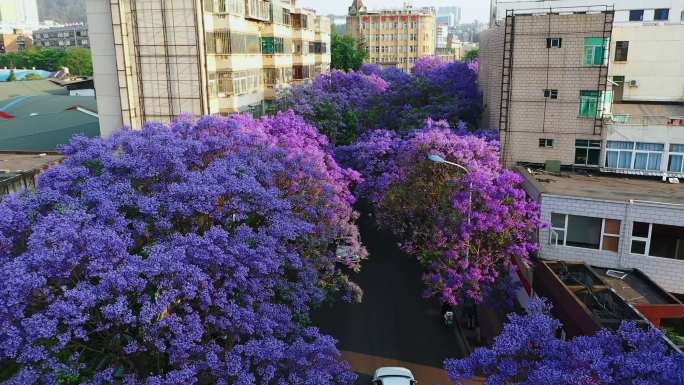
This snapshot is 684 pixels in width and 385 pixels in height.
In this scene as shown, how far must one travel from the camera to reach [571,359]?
1051cm

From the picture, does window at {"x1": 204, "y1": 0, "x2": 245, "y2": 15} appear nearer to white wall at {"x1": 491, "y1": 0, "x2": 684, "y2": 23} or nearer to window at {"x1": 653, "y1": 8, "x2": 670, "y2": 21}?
white wall at {"x1": 491, "y1": 0, "x2": 684, "y2": 23}

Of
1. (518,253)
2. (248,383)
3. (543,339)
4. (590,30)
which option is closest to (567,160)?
(590,30)

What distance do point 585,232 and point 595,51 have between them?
896 centimetres

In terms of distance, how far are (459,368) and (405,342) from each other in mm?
11162

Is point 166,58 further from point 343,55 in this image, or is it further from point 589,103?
point 343,55

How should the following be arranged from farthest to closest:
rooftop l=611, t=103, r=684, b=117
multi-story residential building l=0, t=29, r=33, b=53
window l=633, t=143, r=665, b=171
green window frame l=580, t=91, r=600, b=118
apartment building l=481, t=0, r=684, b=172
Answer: multi-story residential building l=0, t=29, r=33, b=53 → rooftop l=611, t=103, r=684, b=117 → green window frame l=580, t=91, r=600, b=118 → apartment building l=481, t=0, r=684, b=172 → window l=633, t=143, r=665, b=171

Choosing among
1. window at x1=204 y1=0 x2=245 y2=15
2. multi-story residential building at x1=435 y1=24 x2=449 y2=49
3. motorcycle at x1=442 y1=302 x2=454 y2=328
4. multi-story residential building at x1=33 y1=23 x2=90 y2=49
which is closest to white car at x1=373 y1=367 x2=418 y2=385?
motorcycle at x1=442 y1=302 x2=454 y2=328

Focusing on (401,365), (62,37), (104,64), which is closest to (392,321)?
(401,365)

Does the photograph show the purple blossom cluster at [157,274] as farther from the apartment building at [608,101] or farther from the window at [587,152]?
the window at [587,152]

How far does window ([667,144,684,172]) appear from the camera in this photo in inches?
902

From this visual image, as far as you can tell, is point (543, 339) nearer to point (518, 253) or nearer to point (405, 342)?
point (518, 253)

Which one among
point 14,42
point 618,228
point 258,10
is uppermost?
point 14,42

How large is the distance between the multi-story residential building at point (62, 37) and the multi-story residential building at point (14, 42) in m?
11.8

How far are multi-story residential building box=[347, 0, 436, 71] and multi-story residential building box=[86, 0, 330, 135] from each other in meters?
73.1
